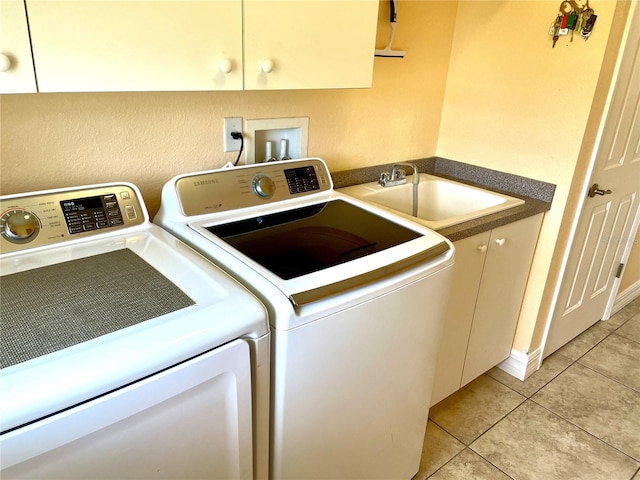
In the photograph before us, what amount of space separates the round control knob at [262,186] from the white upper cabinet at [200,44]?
32cm

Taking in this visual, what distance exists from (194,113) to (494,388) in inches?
69.1

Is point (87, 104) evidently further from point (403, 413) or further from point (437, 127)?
point (437, 127)

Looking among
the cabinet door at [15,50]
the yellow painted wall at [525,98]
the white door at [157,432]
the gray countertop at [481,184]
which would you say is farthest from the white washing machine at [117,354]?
the yellow painted wall at [525,98]

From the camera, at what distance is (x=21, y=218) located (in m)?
1.07

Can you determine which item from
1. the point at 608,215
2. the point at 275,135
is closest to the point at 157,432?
the point at 275,135

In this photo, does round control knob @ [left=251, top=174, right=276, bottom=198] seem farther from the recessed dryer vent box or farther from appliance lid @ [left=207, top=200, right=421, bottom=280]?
the recessed dryer vent box

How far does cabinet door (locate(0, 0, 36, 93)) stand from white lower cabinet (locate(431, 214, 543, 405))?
1.26 m

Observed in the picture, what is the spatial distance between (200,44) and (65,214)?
1.69 feet

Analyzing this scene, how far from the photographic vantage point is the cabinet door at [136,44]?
0.86 metres

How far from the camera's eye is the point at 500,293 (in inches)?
→ 76.0

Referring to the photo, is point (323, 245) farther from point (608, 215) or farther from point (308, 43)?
point (608, 215)

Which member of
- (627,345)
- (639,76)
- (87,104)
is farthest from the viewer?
(627,345)

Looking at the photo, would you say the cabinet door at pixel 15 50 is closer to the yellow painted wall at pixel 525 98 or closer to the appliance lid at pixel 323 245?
the appliance lid at pixel 323 245

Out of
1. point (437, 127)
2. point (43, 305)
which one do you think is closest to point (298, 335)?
point (43, 305)
